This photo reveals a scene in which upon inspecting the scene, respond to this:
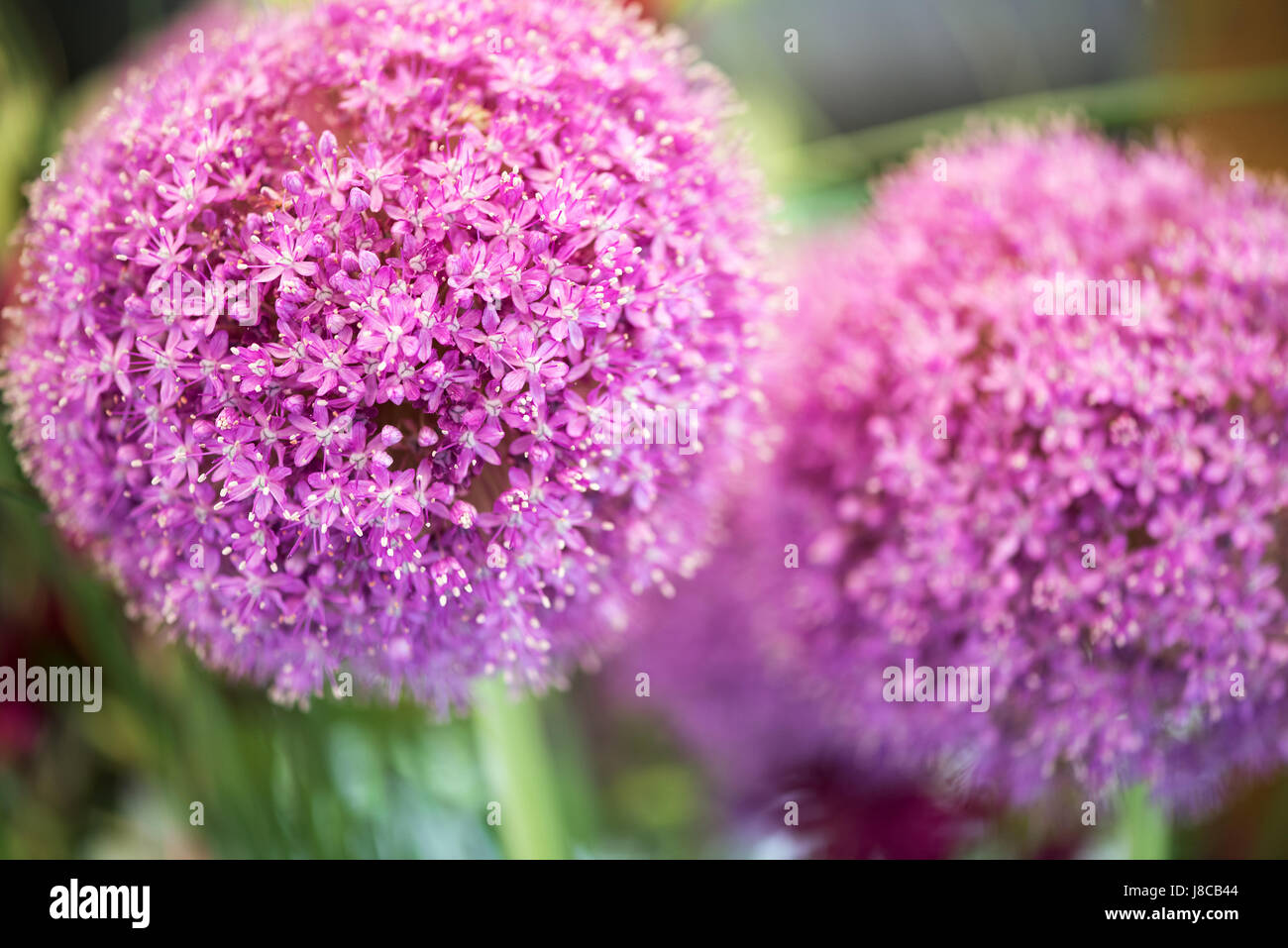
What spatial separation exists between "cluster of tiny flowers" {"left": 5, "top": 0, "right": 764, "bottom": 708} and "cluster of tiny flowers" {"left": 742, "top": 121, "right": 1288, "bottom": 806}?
151mm

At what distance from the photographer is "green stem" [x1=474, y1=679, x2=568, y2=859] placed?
A: 81 centimetres

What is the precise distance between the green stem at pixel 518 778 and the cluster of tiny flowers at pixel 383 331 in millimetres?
203

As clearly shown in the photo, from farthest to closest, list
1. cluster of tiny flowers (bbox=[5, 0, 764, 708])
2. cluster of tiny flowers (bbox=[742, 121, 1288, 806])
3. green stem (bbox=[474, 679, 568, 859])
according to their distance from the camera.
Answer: green stem (bbox=[474, 679, 568, 859]), cluster of tiny flowers (bbox=[742, 121, 1288, 806]), cluster of tiny flowers (bbox=[5, 0, 764, 708])

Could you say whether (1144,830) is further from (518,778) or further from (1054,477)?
(518,778)

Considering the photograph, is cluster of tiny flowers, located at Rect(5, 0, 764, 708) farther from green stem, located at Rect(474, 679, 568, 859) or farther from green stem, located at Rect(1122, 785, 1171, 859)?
green stem, located at Rect(1122, 785, 1171, 859)

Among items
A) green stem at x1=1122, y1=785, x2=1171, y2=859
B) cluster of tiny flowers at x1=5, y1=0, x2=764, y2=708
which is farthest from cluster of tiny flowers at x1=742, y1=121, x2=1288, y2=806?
cluster of tiny flowers at x1=5, y1=0, x2=764, y2=708

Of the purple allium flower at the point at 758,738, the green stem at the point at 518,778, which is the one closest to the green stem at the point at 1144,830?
the purple allium flower at the point at 758,738

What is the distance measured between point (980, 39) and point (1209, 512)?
0.65m

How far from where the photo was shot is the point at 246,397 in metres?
0.52

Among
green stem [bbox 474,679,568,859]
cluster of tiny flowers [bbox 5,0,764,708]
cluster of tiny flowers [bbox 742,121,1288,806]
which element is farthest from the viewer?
green stem [bbox 474,679,568,859]

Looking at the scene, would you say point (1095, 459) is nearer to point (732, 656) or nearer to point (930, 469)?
point (930, 469)

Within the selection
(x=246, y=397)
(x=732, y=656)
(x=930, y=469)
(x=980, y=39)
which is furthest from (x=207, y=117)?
(x=980, y=39)

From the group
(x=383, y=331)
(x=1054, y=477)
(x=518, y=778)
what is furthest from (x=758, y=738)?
(x=383, y=331)
